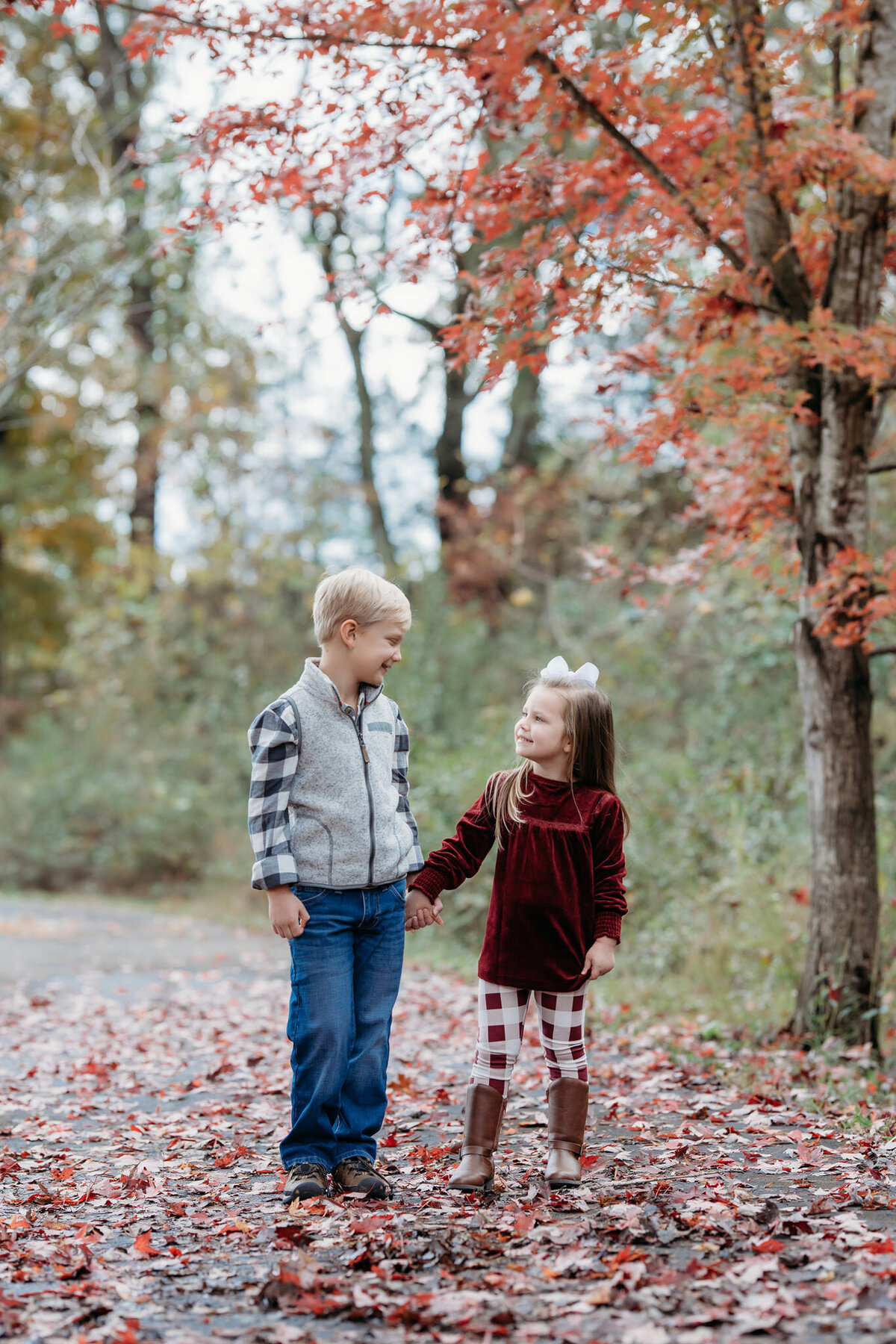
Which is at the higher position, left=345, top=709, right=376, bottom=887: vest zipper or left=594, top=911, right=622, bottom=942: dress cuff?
left=345, top=709, right=376, bottom=887: vest zipper

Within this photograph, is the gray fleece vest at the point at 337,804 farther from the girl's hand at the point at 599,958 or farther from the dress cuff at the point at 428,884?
the girl's hand at the point at 599,958

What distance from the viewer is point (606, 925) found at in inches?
138

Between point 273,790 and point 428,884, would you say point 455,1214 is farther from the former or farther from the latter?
point 273,790

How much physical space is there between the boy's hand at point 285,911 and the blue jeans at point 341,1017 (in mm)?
88

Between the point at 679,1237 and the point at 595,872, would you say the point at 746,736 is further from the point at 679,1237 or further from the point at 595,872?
the point at 679,1237

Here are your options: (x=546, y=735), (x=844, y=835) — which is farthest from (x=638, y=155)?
(x=844, y=835)

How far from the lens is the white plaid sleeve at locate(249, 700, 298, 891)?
10.9ft

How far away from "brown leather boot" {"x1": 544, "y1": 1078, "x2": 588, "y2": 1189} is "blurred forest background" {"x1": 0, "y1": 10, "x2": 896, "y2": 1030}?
2972 mm

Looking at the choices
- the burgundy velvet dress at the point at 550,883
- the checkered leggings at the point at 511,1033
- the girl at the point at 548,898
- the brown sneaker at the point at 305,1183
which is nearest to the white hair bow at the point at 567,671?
the girl at the point at 548,898

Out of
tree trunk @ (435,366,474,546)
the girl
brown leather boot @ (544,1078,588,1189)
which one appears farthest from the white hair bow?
tree trunk @ (435,366,474,546)

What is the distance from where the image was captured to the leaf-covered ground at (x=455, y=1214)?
2.57m

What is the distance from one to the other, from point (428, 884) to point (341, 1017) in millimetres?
466

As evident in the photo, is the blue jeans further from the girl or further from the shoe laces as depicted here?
the girl

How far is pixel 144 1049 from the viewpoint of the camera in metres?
6.18
